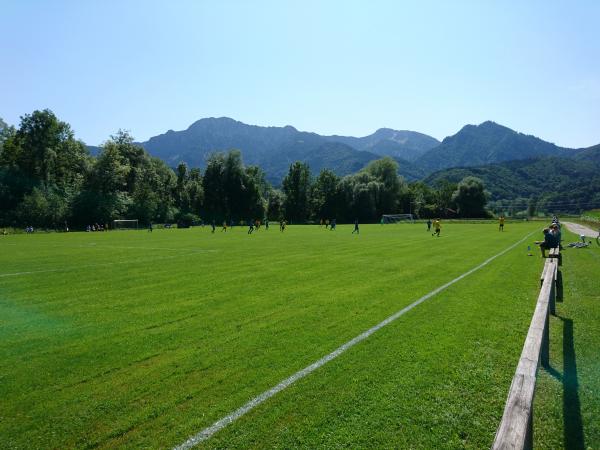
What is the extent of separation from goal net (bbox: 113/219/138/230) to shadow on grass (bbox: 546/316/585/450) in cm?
7745

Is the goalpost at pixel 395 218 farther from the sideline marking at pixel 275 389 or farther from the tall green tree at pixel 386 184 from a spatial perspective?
the sideline marking at pixel 275 389

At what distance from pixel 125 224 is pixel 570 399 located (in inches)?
3143

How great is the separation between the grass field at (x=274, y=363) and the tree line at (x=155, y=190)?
68144 mm

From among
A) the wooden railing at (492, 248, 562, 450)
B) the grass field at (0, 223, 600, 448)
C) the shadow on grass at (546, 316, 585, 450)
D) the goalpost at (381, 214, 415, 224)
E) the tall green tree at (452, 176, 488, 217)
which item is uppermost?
the tall green tree at (452, 176, 488, 217)

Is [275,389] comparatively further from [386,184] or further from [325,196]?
[386,184]

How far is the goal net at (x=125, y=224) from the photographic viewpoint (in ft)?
244

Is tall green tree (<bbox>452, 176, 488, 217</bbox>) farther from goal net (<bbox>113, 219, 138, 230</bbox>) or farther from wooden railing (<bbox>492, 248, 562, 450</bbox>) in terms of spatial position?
wooden railing (<bbox>492, 248, 562, 450</bbox>)

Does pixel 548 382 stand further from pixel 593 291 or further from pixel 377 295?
pixel 593 291

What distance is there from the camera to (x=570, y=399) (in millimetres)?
4863

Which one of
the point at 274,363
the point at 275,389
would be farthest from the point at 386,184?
the point at 275,389

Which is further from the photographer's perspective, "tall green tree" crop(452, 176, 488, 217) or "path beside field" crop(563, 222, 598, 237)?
"tall green tree" crop(452, 176, 488, 217)

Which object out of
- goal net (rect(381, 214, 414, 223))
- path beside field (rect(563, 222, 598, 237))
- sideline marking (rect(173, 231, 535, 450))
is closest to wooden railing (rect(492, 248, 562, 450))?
sideline marking (rect(173, 231, 535, 450))

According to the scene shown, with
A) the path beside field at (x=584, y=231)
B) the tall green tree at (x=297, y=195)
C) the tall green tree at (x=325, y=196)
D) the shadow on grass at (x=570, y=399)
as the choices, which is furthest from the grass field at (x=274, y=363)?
the tall green tree at (x=297, y=195)

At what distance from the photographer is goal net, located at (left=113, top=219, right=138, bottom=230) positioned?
74.4 meters
